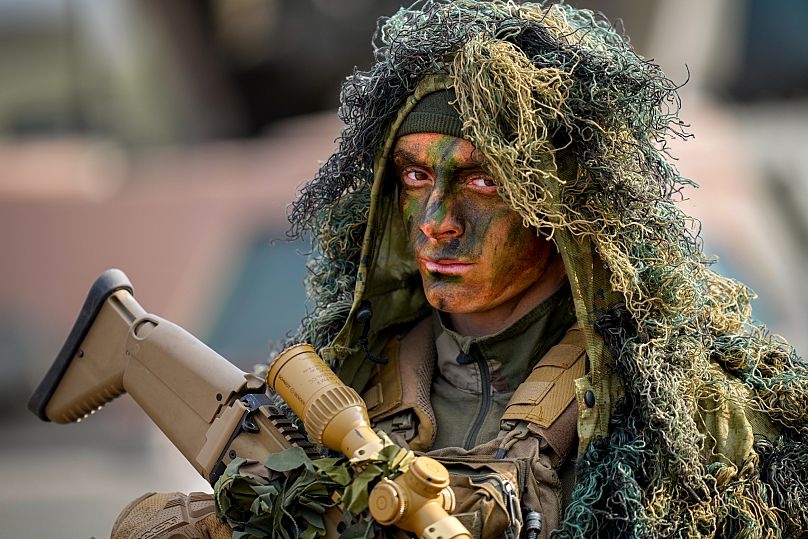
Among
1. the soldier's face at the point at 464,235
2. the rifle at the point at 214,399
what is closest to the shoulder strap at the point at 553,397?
the soldier's face at the point at 464,235

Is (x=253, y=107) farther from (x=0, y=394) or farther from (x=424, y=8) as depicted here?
(x=424, y=8)

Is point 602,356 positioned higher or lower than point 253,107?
lower

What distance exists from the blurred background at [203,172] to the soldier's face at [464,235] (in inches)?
133

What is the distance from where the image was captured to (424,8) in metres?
2.90

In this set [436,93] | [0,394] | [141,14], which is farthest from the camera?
[141,14]

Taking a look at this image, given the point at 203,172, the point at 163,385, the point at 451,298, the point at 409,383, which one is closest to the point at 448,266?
the point at 451,298

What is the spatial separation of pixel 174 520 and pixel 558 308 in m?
0.91

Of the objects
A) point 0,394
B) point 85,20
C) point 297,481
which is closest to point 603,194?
point 297,481

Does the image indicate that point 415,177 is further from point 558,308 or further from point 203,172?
point 203,172

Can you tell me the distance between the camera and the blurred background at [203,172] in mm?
7230

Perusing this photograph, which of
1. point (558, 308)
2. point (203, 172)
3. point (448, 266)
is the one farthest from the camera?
point (203, 172)

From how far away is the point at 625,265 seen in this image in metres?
2.54

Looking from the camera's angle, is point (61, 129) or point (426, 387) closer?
point (426, 387)

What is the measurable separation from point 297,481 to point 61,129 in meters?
9.57
